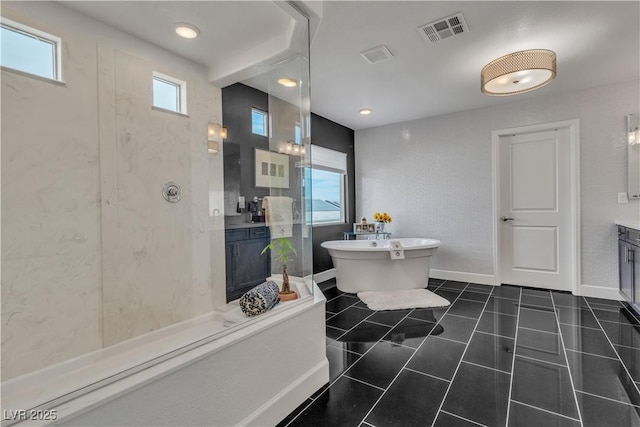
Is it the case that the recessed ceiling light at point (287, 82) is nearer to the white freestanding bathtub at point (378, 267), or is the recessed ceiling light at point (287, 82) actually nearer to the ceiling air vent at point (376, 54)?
the ceiling air vent at point (376, 54)

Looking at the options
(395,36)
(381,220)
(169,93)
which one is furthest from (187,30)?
(381,220)

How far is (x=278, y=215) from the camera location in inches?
110

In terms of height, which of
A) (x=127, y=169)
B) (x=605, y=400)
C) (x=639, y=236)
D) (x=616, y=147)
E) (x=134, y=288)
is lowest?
(x=605, y=400)

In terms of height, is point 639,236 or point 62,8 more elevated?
point 62,8

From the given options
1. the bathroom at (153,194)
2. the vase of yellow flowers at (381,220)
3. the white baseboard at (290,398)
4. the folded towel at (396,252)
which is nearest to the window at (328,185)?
the bathroom at (153,194)

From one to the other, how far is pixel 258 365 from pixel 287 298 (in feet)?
1.67

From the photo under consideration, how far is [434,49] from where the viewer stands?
8.32 ft

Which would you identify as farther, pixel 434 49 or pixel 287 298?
Answer: pixel 434 49

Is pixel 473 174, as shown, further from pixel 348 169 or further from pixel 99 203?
pixel 99 203

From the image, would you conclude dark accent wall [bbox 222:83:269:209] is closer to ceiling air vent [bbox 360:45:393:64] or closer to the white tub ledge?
ceiling air vent [bbox 360:45:393:64]

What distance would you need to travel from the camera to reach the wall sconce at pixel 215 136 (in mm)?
2920

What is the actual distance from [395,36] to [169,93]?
2051 millimetres

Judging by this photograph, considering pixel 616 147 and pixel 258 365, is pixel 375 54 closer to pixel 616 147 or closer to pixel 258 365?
pixel 258 365


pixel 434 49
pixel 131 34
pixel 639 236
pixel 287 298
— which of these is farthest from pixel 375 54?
pixel 639 236
